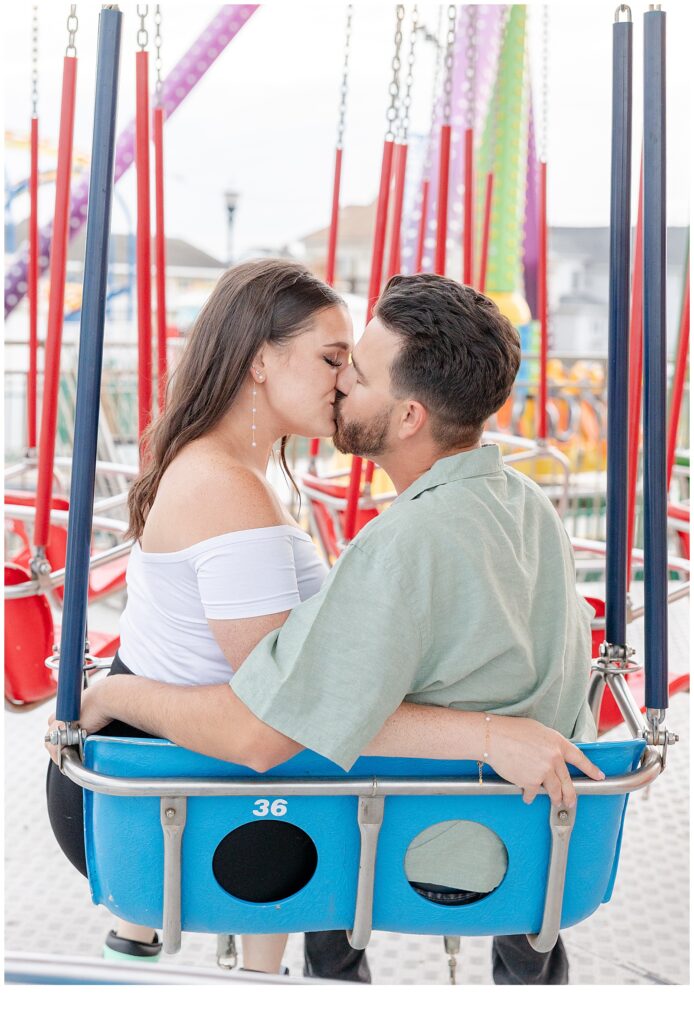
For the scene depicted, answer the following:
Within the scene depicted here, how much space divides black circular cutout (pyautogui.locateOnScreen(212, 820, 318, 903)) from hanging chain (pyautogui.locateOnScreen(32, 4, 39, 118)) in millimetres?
1978

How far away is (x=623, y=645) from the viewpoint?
5.06ft

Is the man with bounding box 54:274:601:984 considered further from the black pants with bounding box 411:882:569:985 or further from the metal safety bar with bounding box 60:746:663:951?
the black pants with bounding box 411:882:569:985

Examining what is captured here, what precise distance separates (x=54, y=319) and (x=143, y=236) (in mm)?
285

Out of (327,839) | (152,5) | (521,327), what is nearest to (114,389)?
(521,327)

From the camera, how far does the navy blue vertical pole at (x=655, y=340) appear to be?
1312 millimetres

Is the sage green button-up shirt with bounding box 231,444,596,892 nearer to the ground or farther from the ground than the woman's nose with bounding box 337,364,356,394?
nearer to the ground

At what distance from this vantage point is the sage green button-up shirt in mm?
1157

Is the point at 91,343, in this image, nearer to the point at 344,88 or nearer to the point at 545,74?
the point at 344,88

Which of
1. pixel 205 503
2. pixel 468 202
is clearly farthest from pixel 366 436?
pixel 468 202

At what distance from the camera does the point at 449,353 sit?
1326mm

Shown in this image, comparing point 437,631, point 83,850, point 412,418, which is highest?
point 412,418

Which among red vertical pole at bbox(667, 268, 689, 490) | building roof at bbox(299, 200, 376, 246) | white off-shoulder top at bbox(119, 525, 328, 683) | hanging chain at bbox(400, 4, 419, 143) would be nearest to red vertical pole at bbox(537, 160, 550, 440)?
red vertical pole at bbox(667, 268, 689, 490)

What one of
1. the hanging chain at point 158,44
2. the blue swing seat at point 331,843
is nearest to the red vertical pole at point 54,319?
the hanging chain at point 158,44
